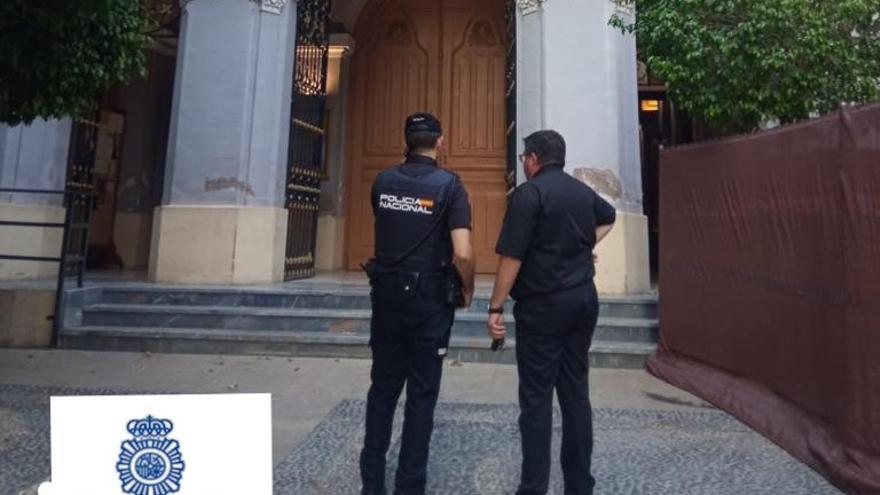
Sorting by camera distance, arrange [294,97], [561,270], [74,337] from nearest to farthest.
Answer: [561,270] < [74,337] < [294,97]

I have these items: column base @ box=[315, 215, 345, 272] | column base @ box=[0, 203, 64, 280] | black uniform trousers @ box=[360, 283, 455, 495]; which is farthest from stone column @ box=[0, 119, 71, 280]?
black uniform trousers @ box=[360, 283, 455, 495]

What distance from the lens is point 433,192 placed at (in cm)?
304

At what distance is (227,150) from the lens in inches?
306

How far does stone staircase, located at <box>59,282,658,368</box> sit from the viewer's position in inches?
255

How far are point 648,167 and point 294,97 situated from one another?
24.0 feet

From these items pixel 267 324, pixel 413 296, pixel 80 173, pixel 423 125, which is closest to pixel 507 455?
pixel 413 296

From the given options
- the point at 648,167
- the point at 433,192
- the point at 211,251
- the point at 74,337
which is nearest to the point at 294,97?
the point at 211,251

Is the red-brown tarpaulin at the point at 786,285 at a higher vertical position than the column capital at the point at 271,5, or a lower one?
lower

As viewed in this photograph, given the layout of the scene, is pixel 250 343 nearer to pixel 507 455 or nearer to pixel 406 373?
pixel 507 455

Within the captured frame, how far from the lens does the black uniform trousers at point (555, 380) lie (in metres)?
2.95

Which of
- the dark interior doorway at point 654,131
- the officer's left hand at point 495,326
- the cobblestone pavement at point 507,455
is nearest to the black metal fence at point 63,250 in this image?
the cobblestone pavement at point 507,455

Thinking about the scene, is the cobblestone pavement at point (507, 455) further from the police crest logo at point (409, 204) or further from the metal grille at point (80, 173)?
the metal grille at point (80, 173)

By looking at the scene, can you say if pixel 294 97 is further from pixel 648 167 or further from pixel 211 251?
pixel 648 167

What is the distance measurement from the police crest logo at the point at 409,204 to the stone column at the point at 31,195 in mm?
6665
